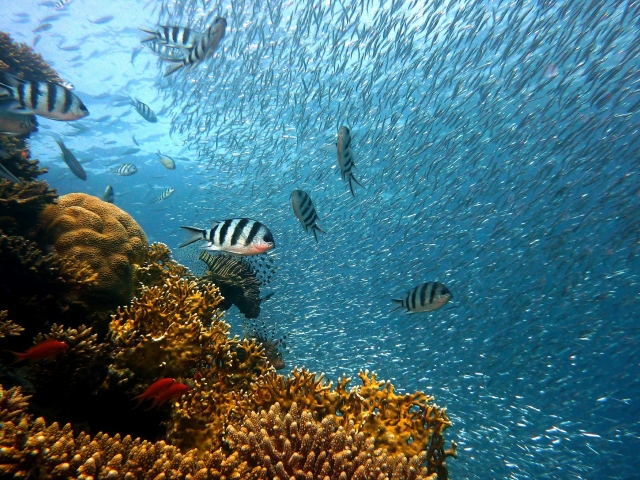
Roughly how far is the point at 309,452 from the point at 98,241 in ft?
12.8

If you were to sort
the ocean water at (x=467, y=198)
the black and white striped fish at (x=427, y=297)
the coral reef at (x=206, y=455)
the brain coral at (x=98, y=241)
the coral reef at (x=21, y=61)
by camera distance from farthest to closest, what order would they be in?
the ocean water at (x=467, y=198) → the coral reef at (x=21, y=61) → the black and white striped fish at (x=427, y=297) → the brain coral at (x=98, y=241) → the coral reef at (x=206, y=455)

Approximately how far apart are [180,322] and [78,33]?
25.9 meters

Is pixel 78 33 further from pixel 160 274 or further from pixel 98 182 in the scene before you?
pixel 160 274

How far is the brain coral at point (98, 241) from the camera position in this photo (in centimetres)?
436

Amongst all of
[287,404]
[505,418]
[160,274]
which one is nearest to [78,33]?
[160,274]

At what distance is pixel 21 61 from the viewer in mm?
9047

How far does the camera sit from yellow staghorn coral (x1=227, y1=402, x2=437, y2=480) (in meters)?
2.50

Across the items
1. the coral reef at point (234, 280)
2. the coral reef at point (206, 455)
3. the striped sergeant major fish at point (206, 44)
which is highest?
the striped sergeant major fish at point (206, 44)

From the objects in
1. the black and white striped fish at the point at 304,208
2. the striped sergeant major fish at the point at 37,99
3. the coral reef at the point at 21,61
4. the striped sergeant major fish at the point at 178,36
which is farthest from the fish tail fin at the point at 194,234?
the coral reef at the point at 21,61

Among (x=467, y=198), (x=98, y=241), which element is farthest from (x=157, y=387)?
(x=467, y=198)

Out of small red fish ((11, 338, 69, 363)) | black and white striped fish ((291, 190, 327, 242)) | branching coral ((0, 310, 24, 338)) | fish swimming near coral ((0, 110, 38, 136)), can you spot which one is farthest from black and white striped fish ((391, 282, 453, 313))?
fish swimming near coral ((0, 110, 38, 136))

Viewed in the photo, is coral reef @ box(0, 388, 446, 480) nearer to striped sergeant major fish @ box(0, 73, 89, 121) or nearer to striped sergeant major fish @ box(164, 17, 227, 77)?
striped sergeant major fish @ box(0, 73, 89, 121)

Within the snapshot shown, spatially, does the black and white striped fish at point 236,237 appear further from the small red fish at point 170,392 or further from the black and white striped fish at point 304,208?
the small red fish at point 170,392

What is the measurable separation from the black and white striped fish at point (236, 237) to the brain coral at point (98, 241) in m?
2.01
